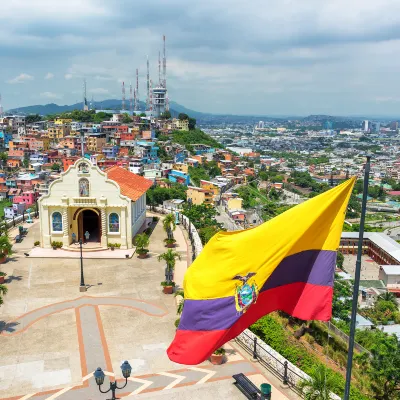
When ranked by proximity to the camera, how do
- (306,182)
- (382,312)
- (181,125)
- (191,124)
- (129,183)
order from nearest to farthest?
(129,183)
(382,312)
(306,182)
(181,125)
(191,124)

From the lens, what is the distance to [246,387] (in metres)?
14.1

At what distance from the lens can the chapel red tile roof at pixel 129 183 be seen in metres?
33.2

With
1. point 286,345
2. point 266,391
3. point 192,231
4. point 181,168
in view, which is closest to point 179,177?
point 181,168

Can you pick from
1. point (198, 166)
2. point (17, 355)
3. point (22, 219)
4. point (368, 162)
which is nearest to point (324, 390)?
point (368, 162)

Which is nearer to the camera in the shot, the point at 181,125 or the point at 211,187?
the point at 211,187

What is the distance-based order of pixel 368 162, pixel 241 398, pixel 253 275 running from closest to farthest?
pixel 368 162 < pixel 253 275 < pixel 241 398

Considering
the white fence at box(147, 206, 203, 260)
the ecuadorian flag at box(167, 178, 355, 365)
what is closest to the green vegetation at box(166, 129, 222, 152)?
the white fence at box(147, 206, 203, 260)

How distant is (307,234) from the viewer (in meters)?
9.13

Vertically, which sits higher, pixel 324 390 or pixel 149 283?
pixel 324 390

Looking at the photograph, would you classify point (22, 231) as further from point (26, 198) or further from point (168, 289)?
point (26, 198)

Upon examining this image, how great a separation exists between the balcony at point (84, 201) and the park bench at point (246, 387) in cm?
1941

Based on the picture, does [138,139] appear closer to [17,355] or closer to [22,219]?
[22,219]

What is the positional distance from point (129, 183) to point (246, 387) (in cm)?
2437

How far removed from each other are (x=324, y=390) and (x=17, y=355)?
11.6m
